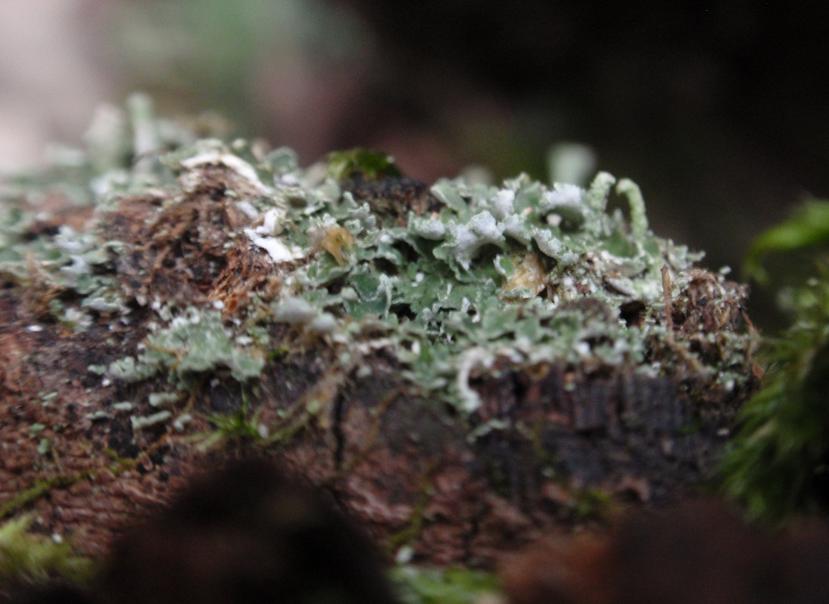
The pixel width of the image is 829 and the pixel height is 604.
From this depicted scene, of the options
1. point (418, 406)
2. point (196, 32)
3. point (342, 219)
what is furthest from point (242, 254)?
point (196, 32)

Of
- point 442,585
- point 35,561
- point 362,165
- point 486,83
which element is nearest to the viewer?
point 442,585

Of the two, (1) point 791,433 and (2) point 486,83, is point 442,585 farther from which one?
(2) point 486,83

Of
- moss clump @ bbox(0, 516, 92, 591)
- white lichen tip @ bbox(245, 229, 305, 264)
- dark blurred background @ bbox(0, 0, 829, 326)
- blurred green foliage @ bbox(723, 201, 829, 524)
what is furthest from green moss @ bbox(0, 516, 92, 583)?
dark blurred background @ bbox(0, 0, 829, 326)

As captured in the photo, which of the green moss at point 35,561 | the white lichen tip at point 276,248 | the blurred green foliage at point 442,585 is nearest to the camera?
the blurred green foliage at point 442,585

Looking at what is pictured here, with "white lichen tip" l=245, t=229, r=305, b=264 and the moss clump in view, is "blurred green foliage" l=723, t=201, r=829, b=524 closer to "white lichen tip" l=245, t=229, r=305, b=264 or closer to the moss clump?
"white lichen tip" l=245, t=229, r=305, b=264

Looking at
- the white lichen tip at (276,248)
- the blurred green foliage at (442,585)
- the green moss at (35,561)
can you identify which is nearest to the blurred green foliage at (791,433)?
the blurred green foliage at (442,585)

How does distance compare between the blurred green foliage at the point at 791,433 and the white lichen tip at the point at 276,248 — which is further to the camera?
the white lichen tip at the point at 276,248

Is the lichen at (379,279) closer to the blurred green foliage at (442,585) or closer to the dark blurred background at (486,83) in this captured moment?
the blurred green foliage at (442,585)

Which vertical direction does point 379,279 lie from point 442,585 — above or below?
above

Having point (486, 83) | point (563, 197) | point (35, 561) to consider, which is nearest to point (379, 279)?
point (563, 197)
